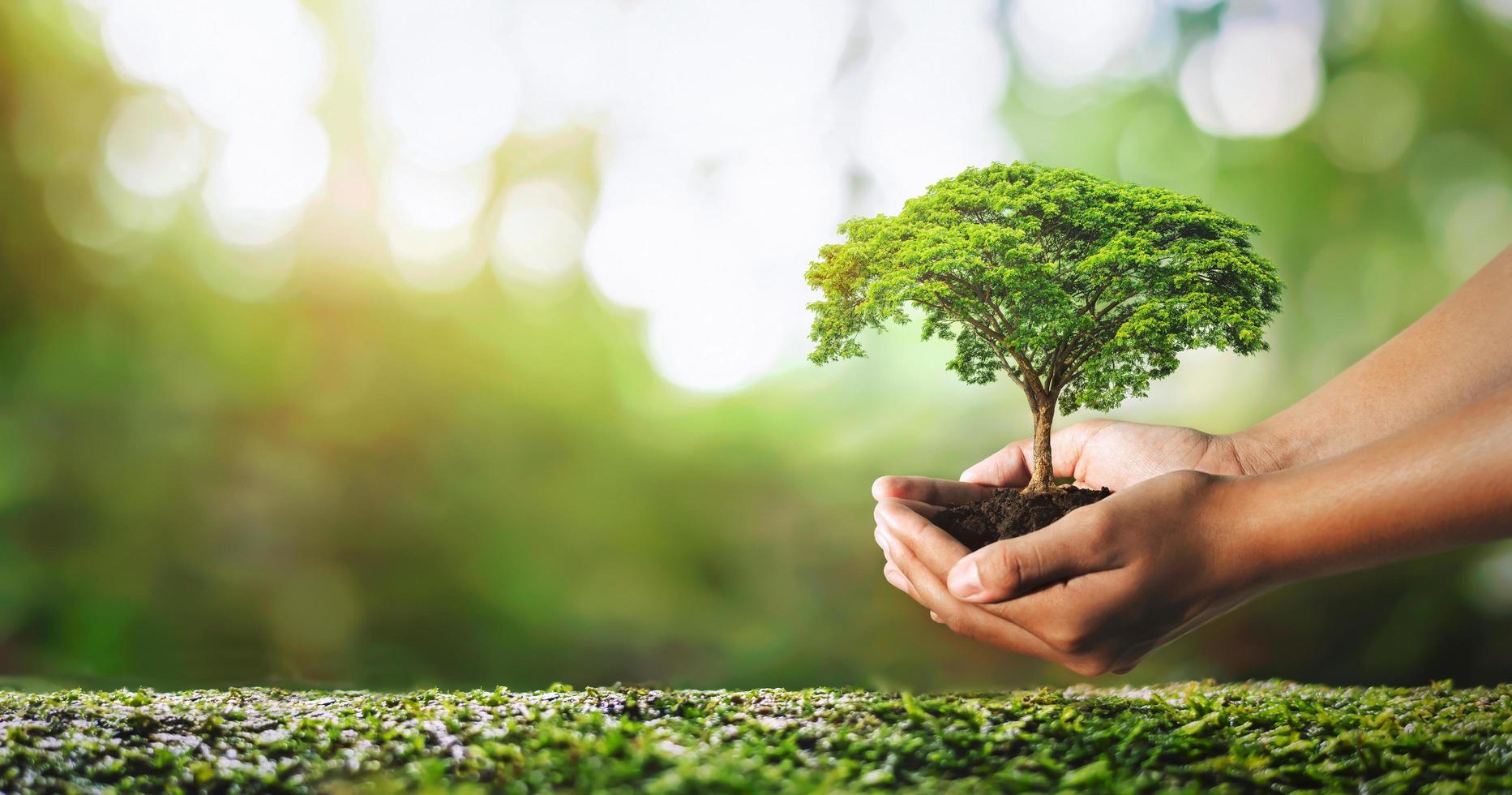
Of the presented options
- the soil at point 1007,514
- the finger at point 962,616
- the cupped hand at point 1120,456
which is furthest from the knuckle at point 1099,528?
the cupped hand at point 1120,456

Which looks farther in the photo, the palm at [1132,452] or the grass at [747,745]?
the palm at [1132,452]

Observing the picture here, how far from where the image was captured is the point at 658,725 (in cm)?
168

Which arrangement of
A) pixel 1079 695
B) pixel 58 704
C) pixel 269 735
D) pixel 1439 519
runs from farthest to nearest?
pixel 1079 695 < pixel 58 704 < pixel 269 735 < pixel 1439 519

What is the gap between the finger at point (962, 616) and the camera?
4.99 ft

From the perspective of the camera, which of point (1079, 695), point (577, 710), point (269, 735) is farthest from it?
point (1079, 695)

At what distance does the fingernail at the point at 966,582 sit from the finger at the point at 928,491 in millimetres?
459

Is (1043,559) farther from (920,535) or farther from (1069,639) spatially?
(920,535)

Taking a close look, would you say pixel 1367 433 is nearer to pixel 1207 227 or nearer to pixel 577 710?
pixel 1207 227

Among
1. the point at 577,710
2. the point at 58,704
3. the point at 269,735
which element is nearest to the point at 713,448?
the point at 577,710

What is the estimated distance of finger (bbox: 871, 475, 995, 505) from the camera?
191cm

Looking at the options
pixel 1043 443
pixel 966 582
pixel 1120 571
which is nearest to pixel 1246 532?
pixel 1120 571

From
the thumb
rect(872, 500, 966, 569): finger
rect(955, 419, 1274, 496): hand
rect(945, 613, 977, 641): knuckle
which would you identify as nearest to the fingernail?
the thumb

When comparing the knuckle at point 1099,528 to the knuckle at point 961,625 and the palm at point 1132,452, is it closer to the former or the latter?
the knuckle at point 961,625

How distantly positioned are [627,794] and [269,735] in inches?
30.6
